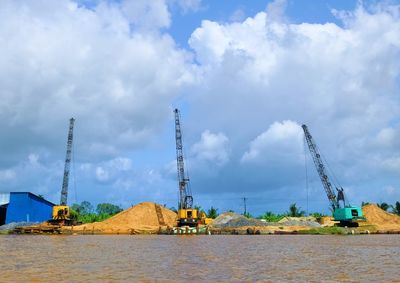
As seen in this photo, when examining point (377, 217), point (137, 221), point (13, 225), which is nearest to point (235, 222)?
point (137, 221)

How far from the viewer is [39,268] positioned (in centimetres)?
2519

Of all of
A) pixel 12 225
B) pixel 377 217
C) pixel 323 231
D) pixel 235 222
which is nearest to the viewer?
pixel 323 231

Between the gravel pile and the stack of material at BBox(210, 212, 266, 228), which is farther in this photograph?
the stack of material at BBox(210, 212, 266, 228)

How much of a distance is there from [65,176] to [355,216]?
81.8 meters

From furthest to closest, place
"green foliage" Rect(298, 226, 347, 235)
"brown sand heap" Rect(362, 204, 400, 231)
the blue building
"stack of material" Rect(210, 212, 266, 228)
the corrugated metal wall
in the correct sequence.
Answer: the corrugated metal wall, the blue building, "brown sand heap" Rect(362, 204, 400, 231), "stack of material" Rect(210, 212, 266, 228), "green foliage" Rect(298, 226, 347, 235)

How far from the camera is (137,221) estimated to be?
10881 cm

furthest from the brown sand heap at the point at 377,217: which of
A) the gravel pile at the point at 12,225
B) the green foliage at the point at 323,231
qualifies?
the gravel pile at the point at 12,225

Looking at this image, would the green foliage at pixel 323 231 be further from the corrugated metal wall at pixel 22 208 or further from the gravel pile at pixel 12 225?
the corrugated metal wall at pixel 22 208

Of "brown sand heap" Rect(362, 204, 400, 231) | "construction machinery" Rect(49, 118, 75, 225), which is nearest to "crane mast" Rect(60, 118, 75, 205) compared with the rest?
"construction machinery" Rect(49, 118, 75, 225)

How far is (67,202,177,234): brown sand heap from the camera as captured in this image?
319ft

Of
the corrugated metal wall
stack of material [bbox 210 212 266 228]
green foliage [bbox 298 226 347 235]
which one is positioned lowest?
green foliage [bbox 298 226 347 235]

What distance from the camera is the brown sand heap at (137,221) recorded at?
9719 centimetres

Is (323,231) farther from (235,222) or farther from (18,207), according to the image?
(18,207)

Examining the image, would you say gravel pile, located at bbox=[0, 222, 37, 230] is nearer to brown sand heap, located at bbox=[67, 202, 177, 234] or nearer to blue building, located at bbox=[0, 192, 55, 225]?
blue building, located at bbox=[0, 192, 55, 225]
